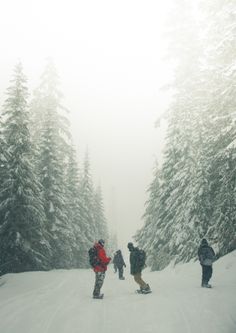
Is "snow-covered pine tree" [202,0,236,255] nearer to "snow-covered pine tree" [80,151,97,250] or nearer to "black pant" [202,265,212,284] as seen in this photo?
"black pant" [202,265,212,284]

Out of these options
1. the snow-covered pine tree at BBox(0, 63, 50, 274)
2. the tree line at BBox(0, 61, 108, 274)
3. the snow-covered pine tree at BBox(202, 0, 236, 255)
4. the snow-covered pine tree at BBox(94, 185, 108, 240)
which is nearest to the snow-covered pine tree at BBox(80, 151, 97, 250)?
the tree line at BBox(0, 61, 108, 274)

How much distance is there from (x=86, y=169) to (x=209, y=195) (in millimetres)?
33620

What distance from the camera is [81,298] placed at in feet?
47.6

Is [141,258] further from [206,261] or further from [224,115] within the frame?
[224,115]

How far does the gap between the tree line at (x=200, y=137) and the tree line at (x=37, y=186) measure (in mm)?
9078

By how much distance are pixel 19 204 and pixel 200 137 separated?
12.7m

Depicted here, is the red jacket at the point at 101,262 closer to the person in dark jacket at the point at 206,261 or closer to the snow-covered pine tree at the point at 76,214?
the person in dark jacket at the point at 206,261

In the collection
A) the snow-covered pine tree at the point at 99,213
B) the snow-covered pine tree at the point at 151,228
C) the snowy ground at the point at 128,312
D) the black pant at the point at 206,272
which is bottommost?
the snowy ground at the point at 128,312

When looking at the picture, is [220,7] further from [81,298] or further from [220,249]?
[81,298]

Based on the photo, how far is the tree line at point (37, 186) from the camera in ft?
84.9

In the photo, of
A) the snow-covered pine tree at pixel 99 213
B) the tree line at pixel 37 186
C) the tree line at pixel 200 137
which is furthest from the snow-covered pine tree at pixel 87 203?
the tree line at pixel 200 137

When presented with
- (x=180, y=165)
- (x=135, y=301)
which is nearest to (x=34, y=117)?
(x=180, y=165)

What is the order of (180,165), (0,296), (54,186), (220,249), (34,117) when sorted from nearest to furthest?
(0,296), (220,249), (180,165), (54,186), (34,117)

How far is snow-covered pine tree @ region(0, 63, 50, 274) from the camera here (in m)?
25.6
